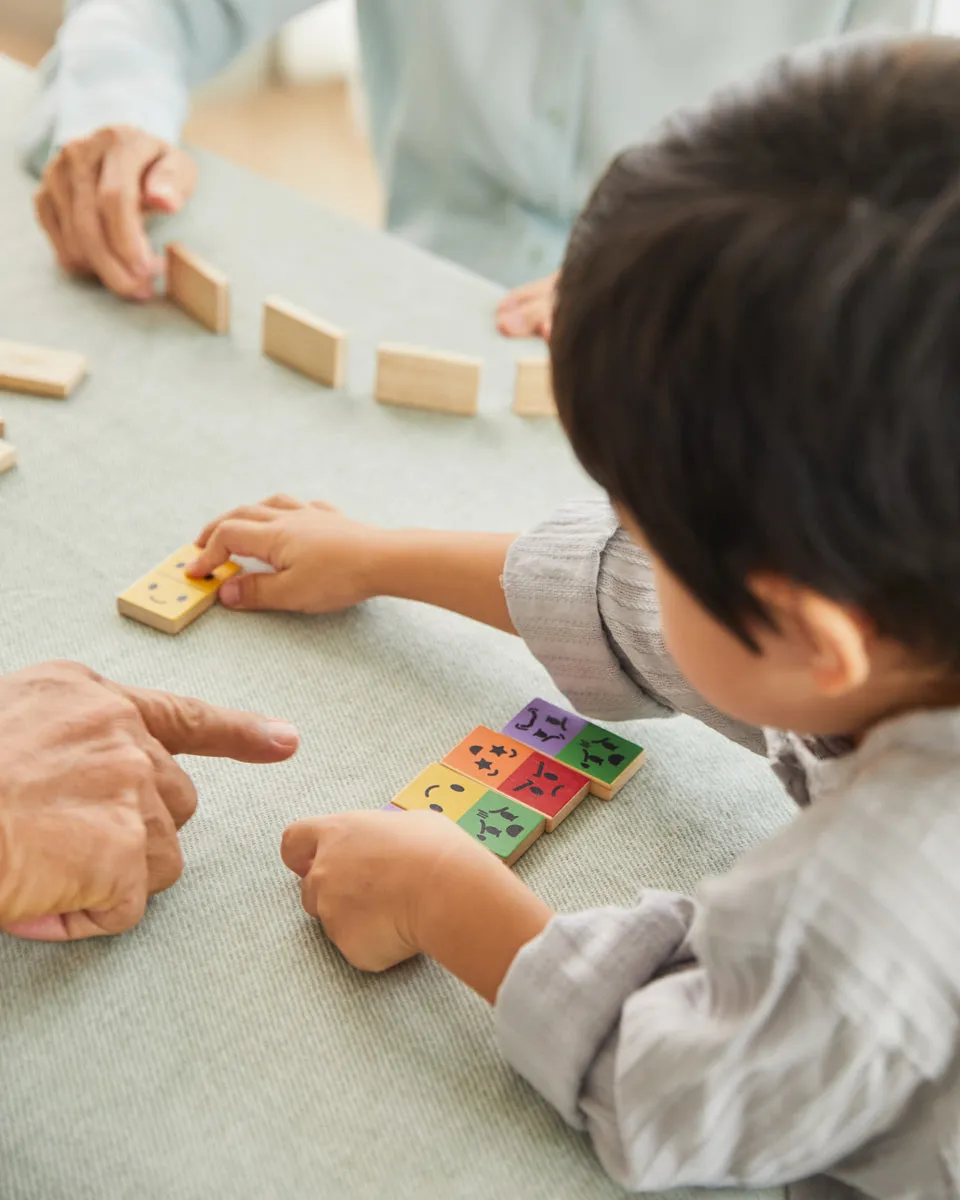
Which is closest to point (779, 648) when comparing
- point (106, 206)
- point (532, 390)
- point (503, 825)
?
point (503, 825)

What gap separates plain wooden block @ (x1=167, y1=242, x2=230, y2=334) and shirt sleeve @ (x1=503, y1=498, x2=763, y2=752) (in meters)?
0.45

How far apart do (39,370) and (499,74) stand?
695mm

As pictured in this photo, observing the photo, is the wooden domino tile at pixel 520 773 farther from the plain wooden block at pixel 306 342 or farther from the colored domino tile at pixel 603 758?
the plain wooden block at pixel 306 342

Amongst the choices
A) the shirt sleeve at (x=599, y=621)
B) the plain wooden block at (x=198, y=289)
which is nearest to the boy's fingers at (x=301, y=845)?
the shirt sleeve at (x=599, y=621)

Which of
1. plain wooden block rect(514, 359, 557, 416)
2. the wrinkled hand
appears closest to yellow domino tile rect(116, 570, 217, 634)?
plain wooden block rect(514, 359, 557, 416)

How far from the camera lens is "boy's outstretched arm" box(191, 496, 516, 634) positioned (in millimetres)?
833

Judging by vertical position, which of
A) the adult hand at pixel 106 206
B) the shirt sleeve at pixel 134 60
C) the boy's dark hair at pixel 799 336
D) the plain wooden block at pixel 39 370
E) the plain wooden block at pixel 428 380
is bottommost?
the plain wooden block at pixel 39 370

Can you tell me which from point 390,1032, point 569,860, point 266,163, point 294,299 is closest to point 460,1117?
point 390,1032

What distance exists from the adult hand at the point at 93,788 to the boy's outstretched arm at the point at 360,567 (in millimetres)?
147

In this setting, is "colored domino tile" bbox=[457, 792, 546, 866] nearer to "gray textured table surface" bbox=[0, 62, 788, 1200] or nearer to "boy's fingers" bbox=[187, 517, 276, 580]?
"gray textured table surface" bbox=[0, 62, 788, 1200]

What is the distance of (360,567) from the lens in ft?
2.75

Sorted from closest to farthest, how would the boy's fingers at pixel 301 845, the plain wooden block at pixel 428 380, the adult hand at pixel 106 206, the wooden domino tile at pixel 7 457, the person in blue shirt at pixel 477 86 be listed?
the boy's fingers at pixel 301 845 < the wooden domino tile at pixel 7 457 < the plain wooden block at pixel 428 380 < the adult hand at pixel 106 206 < the person in blue shirt at pixel 477 86

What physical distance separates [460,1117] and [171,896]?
20cm

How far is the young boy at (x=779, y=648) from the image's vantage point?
39 centimetres
